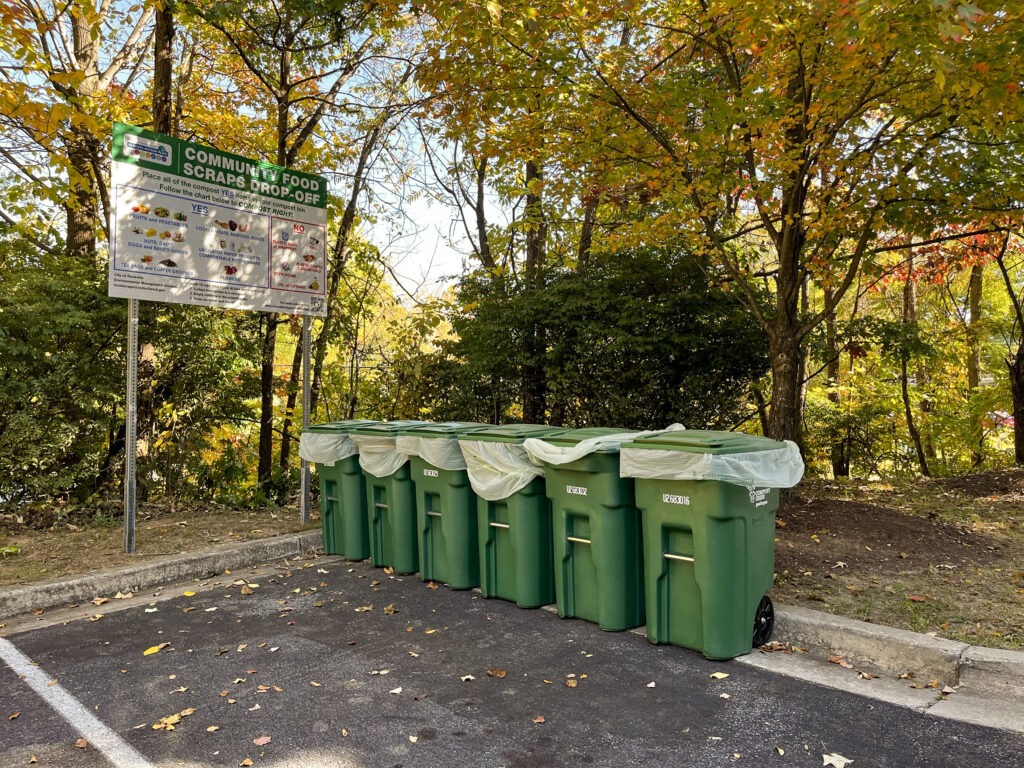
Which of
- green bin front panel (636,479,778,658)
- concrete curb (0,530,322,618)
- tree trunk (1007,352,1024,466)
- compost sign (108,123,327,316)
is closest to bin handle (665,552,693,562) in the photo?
green bin front panel (636,479,778,658)

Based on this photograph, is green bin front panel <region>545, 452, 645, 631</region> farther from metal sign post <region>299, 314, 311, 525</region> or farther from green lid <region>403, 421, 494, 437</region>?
metal sign post <region>299, 314, 311, 525</region>

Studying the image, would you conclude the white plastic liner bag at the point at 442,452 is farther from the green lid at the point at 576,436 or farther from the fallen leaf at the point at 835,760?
the fallen leaf at the point at 835,760

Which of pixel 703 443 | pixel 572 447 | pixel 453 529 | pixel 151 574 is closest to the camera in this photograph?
pixel 703 443

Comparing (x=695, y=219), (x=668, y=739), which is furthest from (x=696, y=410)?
(x=668, y=739)

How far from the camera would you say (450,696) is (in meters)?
3.47

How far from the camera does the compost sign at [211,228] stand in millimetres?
5789

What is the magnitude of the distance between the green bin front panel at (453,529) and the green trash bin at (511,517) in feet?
0.58

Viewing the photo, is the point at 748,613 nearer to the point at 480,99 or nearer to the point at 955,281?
the point at 480,99

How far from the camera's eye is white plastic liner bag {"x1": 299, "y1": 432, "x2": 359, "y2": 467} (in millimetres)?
6207

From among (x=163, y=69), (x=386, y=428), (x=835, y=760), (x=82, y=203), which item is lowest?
(x=835, y=760)

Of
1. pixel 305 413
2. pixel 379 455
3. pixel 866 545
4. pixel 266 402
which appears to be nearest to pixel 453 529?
pixel 379 455

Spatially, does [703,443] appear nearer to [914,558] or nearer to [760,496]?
[760,496]

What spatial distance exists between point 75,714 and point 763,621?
365 cm

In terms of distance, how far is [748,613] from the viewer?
3.94m
